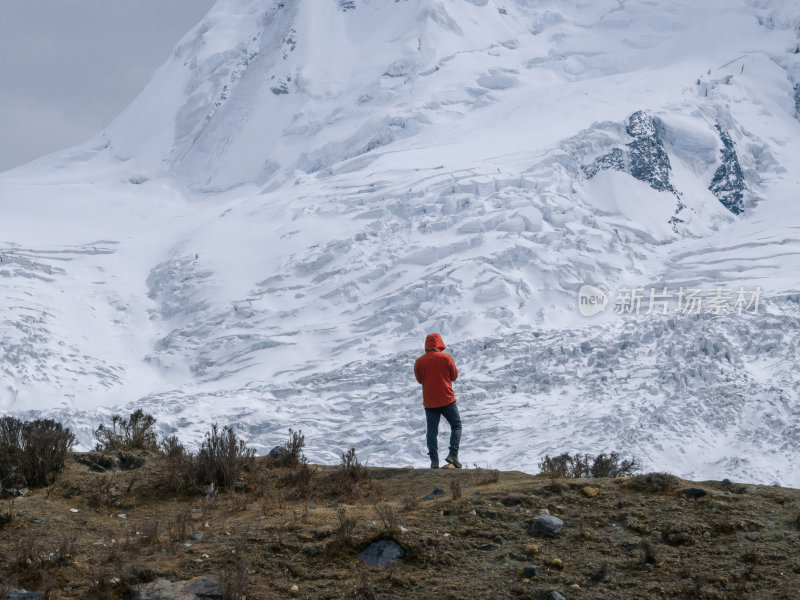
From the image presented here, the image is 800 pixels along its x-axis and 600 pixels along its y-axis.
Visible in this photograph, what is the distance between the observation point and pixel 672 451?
1380 inches

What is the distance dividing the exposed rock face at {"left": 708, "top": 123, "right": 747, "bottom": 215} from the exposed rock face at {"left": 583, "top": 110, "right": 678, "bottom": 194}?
4.62 meters

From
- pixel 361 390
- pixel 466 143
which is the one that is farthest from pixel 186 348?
pixel 466 143

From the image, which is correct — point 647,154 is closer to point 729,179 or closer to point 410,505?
point 729,179

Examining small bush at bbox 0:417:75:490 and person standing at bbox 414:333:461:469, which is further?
person standing at bbox 414:333:461:469

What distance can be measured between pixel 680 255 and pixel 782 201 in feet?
62.3

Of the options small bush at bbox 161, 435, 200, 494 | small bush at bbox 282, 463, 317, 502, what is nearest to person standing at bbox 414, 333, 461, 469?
small bush at bbox 282, 463, 317, 502

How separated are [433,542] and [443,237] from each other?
2017 inches

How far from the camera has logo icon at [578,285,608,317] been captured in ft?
169

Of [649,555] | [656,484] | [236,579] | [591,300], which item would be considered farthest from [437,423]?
[591,300]

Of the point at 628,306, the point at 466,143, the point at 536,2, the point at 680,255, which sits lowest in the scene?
the point at 628,306

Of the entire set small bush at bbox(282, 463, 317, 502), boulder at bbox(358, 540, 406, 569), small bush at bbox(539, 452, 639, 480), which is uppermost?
small bush at bbox(539, 452, 639, 480)

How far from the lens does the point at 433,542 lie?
454 centimetres

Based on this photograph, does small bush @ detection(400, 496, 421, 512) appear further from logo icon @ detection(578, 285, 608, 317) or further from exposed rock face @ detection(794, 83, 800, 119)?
exposed rock face @ detection(794, 83, 800, 119)

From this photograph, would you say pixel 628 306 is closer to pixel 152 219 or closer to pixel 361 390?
pixel 361 390
